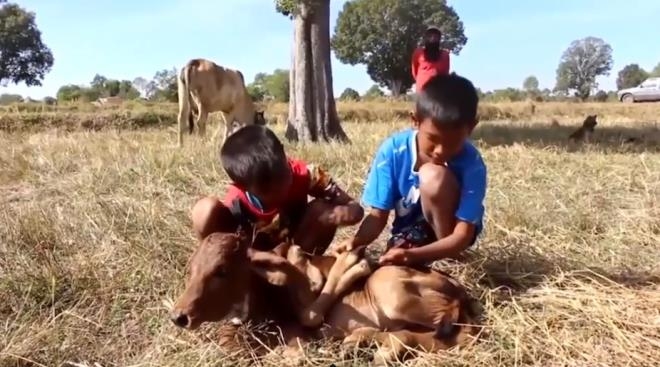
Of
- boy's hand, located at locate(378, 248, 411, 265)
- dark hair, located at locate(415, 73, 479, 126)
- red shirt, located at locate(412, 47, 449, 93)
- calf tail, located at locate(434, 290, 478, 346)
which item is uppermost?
red shirt, located at locate(412, 47, 449, 93)

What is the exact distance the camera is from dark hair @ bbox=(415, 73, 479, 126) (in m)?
2.37

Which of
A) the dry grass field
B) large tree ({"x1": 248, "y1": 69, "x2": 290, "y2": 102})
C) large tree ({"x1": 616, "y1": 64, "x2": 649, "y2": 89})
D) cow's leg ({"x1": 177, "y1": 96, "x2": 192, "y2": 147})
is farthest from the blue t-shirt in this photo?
large tree ({"x1": 616, "y1": 64, "x2": 649, "y2": 89})

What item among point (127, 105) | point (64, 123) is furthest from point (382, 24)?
point (64, 123)

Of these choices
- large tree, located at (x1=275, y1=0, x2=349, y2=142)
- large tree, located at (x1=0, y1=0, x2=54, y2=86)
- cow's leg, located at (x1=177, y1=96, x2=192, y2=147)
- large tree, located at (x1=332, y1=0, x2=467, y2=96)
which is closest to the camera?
large tree, located at (x1=275, y1=0, x2=349, y2=142)

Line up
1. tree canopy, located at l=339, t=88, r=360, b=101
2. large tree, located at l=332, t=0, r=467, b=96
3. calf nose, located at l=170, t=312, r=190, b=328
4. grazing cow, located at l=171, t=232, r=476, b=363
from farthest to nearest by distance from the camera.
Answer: large tree, located at l=332, t=0, r=467, b=96
tree canopy, located at l=339, t=88, r=360, b=101
grazing cow, located at l=171, t=232, r=476, b=363
calf nose, located at l=170, t=312, r=190, b=328

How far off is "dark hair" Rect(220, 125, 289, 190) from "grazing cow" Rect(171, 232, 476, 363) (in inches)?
9.0

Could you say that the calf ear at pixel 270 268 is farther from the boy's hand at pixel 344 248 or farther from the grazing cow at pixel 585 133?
the grazing cow at pixel 585 133

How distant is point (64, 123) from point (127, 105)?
4544 mm

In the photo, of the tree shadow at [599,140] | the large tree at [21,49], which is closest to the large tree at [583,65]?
the large tree at [21,49]

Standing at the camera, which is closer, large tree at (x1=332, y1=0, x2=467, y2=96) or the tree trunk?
the tree trunk

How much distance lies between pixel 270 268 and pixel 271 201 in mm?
336

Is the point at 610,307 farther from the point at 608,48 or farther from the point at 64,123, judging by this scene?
the point at 608,48

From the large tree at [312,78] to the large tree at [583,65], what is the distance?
55.2 metres

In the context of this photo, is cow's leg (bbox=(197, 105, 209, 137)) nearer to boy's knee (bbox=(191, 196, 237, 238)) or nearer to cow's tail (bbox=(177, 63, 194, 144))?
cow's tail (bbox=(177, 63, 194, 144))
